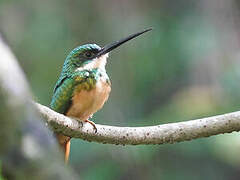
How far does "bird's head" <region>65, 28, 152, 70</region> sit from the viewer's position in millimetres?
2617

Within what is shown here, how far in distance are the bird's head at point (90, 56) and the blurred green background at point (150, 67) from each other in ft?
4.46

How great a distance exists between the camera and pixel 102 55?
268 cm

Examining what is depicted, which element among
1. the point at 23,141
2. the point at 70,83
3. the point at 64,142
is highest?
the point at 70,83

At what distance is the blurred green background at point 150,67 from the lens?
4289 mm

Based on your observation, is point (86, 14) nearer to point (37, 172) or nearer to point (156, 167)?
point (156, 167)

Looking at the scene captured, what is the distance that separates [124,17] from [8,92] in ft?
18.0

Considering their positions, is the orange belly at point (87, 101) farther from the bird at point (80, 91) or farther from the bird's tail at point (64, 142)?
the bird's tail at point (64, 142)

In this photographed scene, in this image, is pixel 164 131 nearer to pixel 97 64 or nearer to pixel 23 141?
pixel 97 64

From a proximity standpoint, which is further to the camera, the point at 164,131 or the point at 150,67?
the point at 150,67

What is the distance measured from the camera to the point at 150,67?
17.4 feet

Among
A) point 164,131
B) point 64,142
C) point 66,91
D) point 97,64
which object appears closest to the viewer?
point 164,131

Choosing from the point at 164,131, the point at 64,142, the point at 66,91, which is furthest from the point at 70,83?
the point at 164,131

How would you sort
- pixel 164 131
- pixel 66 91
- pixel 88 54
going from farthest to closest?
1. pixel 88 54
2. pixel 66 91
3. pixel 164 131

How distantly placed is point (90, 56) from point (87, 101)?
0.44 metres
